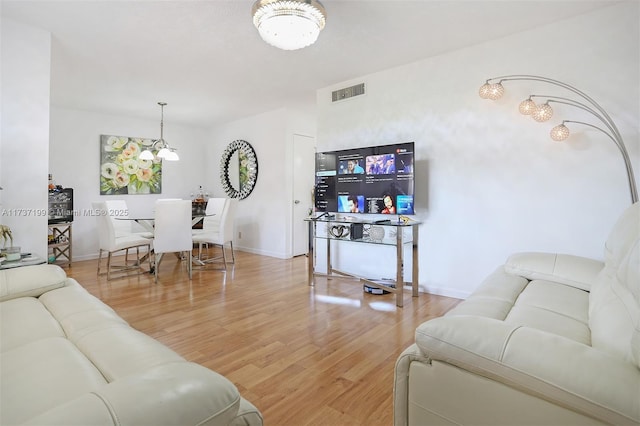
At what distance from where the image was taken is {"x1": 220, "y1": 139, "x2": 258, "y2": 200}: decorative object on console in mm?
5882

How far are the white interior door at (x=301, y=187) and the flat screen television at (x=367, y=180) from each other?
5.47 feet

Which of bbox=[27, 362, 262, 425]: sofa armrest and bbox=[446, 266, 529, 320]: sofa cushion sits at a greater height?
bbox=[27, 362, 262, 425]: sofa armrest

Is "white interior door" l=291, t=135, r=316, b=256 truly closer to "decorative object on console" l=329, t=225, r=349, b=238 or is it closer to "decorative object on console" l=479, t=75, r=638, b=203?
"decorative object on console" l=329, t=225, r=349, b=238

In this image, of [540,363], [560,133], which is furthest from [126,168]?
[540,363]

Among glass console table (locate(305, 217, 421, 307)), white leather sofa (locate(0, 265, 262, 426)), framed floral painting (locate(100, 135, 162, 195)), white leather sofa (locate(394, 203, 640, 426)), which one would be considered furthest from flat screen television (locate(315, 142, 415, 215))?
framed floral painting (locate(100, 135, 162, 195))

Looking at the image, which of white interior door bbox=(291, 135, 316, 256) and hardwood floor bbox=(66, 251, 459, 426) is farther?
white interior door bbox=(291, 135, 316, 256)

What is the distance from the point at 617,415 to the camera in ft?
2.51

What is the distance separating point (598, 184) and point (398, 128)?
6.08 feet

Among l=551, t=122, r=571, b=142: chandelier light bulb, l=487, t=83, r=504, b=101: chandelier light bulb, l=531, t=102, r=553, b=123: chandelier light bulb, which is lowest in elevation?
l=551, t=122, r=571, b=142: chandelier light bulb

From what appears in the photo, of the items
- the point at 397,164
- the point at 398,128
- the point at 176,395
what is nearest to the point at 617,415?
the point at 176,395

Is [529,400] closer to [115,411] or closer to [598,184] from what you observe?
[115,411]

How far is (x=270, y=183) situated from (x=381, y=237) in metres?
2.75

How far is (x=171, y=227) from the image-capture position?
3.96m

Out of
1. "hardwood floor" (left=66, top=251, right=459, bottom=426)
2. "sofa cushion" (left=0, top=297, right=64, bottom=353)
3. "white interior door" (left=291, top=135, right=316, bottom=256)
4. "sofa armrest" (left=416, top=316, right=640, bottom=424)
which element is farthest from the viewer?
"white interior door" (left=291, top=135, right=316, bottom=256)
